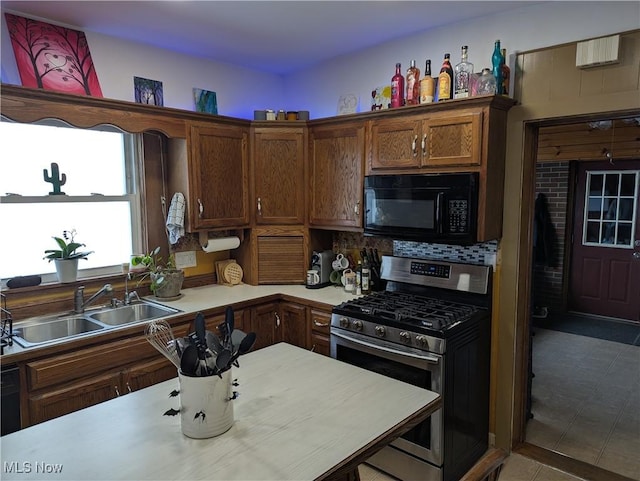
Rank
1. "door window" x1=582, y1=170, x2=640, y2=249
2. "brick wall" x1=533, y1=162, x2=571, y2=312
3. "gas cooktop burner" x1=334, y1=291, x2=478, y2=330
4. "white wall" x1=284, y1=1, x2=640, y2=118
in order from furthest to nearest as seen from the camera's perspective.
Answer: "brick wall" x1=533, y1=162, x2=571, y2=312, "door window" x1=582, y1=170, x2=640, y2=249, "gas cooktop burner" x1=334, y1=291, x2=478, y2=330, "white wall" x1=284, y1=1, x2=640, y2=118

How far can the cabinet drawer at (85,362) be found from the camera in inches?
82.7

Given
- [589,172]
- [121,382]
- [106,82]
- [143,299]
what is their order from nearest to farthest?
[121,382], [106,82], [143,299], [589,172]

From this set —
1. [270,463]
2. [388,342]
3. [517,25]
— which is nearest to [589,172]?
[517,25]

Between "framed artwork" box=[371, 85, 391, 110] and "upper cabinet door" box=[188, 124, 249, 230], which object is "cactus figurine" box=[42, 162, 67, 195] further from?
"framed artwork" box=[371, 85, 391, 110]

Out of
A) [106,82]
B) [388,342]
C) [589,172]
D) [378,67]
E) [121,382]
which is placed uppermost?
[378,67]

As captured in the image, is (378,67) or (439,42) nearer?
(439,42)

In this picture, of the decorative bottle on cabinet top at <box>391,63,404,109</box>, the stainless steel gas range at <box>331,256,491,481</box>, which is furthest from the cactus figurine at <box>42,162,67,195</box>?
the decorative bottle on cabinet top at <box>391,63,404,109</box>

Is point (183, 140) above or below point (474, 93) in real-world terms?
below

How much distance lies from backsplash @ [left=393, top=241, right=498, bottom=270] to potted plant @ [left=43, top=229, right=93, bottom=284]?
2.13 m

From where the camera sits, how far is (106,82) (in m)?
2.83

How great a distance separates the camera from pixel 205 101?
10.9 feet

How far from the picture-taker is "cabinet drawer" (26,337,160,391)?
210 cm

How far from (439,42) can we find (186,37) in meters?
1.66

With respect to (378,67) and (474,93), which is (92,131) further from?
(474,93)
